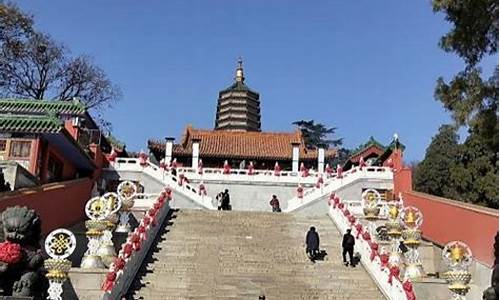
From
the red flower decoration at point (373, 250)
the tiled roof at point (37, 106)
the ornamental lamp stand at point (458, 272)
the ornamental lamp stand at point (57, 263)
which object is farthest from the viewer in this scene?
the tiled roof at point (37, 106)

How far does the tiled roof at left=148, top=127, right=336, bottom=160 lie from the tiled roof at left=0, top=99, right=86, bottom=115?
873cm

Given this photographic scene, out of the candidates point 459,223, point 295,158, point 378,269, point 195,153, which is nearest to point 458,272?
point 378,269

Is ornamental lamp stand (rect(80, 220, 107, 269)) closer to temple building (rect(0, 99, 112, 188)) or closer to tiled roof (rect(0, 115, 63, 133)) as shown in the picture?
temple building (rect(0, 99, 112, 188))

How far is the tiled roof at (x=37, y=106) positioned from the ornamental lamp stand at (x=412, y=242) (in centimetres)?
1156

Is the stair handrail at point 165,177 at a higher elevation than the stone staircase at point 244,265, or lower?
higher

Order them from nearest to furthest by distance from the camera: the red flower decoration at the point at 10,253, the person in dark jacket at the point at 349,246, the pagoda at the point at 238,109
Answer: the red flower decoration at the point at 10,253 → the person in dark jacket at the point at 349,246 → the pagoda at the point at 238,109

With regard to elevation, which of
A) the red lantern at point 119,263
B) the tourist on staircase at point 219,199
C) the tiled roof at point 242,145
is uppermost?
the tiled roof at point 242,145

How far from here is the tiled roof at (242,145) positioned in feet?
106

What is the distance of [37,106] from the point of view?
22.2 m

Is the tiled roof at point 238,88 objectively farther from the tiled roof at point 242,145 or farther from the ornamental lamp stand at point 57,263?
the ornamental lamp stand at point 57,263

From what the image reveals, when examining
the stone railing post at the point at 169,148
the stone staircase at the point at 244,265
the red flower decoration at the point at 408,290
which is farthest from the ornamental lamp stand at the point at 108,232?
the stone railing post at the point at 169,148

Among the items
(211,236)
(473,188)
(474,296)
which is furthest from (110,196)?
(473,188)

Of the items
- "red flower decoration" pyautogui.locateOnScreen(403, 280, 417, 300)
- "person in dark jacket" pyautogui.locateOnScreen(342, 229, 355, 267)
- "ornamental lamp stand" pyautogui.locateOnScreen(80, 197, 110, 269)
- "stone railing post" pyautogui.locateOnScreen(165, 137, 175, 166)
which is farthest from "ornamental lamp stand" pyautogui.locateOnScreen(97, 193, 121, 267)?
"stone railing post" pyautogui.locateOnScreen(165, 137, 175, 166)

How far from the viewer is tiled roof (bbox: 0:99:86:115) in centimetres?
2008
